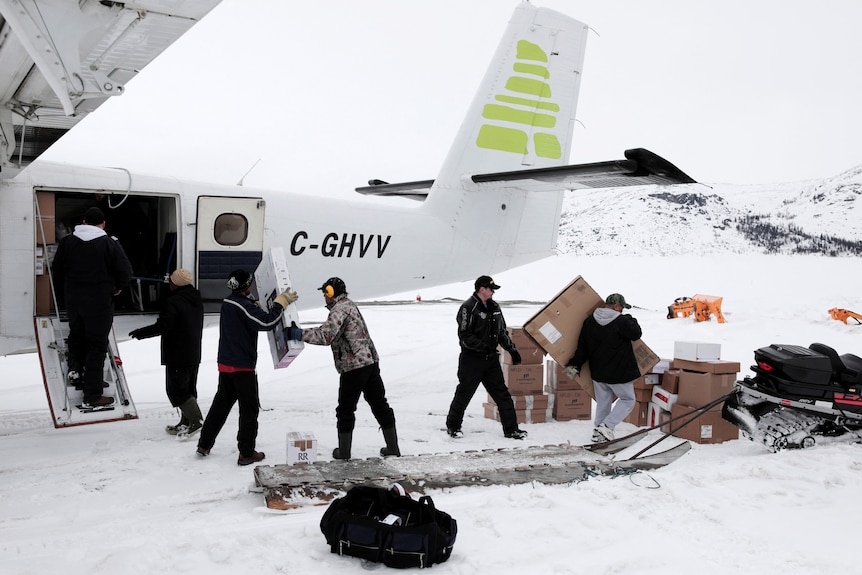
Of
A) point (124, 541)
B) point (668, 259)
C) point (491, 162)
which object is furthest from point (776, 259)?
point (124, 541)

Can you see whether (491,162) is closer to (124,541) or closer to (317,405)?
(317,405)

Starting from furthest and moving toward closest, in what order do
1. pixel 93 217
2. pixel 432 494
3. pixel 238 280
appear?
pixel 93 217
pixel 238 280
pixel 432 494

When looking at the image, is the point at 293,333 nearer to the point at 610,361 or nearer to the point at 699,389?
the point at 610,361

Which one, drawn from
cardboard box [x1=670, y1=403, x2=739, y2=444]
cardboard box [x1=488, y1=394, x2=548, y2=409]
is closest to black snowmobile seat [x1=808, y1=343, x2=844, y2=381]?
cardboard box [x1=670, y1=403, x2=739, y2=444]

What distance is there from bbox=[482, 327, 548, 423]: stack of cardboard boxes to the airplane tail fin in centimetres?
214

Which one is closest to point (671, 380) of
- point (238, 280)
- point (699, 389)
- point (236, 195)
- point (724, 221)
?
point (699, 389)

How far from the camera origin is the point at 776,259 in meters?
37.1

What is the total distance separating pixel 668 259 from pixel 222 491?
38742 mm

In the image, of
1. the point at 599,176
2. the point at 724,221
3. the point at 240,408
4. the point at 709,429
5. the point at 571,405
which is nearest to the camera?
the point at 240,408

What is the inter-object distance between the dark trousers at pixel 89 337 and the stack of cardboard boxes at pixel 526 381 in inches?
162

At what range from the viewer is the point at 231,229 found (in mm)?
6965

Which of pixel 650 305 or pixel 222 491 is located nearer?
pixel 222 491

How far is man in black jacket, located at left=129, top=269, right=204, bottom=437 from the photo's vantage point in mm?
6000

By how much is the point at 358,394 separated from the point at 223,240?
2.61m
